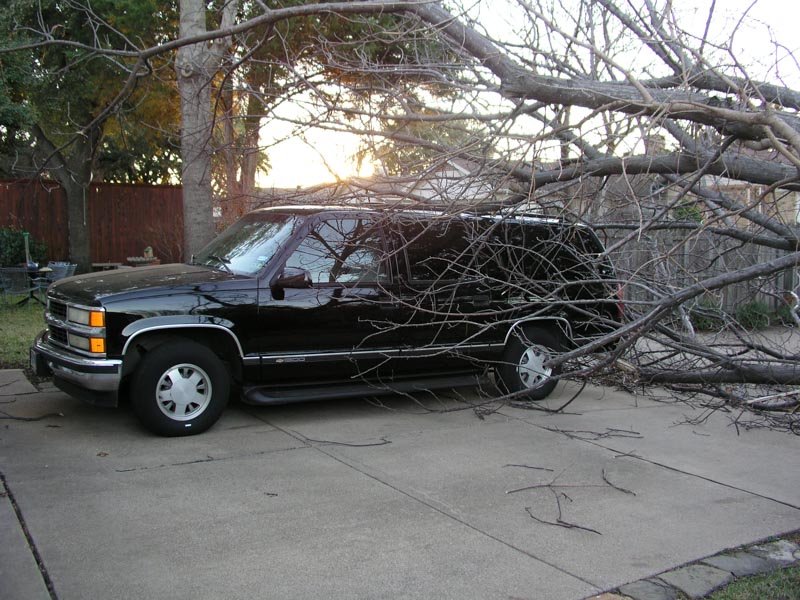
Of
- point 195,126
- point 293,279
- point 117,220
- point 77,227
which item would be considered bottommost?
point 293,279

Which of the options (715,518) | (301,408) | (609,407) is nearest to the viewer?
(715,518)

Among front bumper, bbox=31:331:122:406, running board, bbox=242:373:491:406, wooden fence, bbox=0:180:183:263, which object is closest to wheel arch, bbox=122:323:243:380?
front bumper, bbox=31:331:122:406

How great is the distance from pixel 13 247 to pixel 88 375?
12.7m

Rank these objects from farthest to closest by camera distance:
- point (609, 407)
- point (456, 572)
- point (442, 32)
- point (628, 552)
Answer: point (609, 407)
point (442, 32)
point (628, 552)
point (456, 572)

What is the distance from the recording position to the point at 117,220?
19891 millimetres

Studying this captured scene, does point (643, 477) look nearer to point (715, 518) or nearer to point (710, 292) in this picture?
point (715, 518)

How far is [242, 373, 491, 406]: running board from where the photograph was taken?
6.86 metres

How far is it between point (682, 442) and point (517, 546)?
10.6 ft

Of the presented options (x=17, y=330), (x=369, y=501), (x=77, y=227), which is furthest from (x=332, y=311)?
(x=77, y=227)

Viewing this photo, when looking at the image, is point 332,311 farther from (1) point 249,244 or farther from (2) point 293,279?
(1) point 249,244

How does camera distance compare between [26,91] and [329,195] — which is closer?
[329,195]

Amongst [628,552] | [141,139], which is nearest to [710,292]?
[628,552]

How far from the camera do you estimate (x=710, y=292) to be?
4.36 meters

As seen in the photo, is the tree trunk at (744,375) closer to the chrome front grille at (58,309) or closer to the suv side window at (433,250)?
the suv side window at (433,250)
